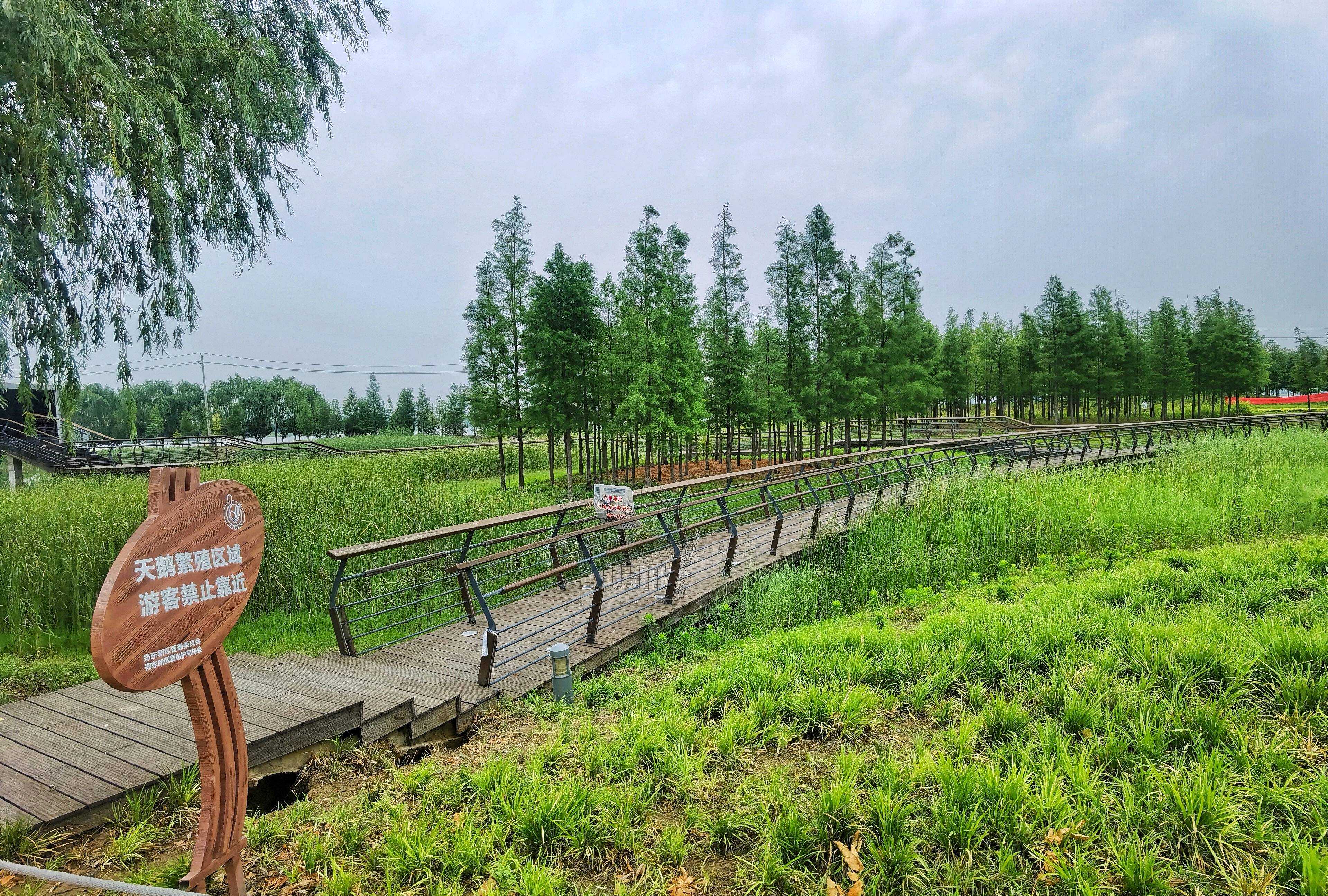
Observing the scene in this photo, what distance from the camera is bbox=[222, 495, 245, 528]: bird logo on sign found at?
2.12 metres

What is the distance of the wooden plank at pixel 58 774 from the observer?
269cm

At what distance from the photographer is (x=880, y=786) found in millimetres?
2525

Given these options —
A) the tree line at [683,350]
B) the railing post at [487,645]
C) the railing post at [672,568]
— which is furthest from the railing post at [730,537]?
the tree line at [683,350]

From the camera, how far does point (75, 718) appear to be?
11.4 feet

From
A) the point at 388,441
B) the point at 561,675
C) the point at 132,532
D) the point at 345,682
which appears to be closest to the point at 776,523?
the point at 561,675

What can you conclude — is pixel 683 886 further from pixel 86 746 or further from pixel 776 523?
pixel 776 523

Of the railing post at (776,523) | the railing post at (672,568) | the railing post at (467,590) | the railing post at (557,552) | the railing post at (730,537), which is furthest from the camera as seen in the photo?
the railing post at (776,523)

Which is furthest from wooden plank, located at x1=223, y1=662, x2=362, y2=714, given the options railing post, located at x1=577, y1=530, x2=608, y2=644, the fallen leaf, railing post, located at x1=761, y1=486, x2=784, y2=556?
railing post, located at x1=761, y1=486, x2=784, y2=556

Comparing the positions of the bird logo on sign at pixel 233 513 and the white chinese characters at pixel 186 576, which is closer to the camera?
the white chinese characters at pixel 186 576

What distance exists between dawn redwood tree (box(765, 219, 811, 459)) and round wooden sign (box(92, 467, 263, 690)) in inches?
861

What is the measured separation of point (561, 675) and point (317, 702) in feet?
4.54

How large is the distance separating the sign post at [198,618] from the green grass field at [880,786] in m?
0.43

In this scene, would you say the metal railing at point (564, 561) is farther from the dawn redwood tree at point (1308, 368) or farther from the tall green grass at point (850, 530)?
the dawn redwood tree at point (1308, 368)

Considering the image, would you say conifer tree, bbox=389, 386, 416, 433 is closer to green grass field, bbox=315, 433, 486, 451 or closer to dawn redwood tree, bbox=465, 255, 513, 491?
green grass field, bbox=315, 433, 486, 451
